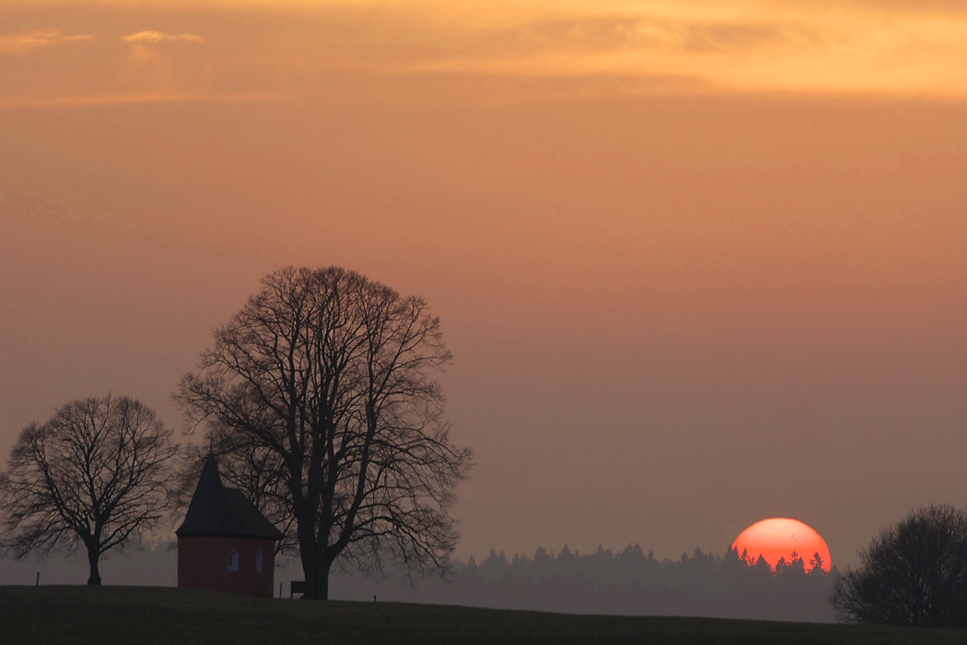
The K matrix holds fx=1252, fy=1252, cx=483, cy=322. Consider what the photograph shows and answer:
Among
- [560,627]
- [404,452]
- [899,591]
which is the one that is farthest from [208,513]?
[899,591]

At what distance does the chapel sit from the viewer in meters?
60.0

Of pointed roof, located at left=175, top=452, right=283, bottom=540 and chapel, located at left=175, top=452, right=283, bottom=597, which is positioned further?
pointed roof, located at left=175, top=452, right=283, bottom=540

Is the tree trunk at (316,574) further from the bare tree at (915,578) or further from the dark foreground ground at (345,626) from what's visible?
the bare tree at (915,578)

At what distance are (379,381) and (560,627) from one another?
63.3ft

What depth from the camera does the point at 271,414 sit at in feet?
188

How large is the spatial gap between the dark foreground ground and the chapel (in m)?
9.01

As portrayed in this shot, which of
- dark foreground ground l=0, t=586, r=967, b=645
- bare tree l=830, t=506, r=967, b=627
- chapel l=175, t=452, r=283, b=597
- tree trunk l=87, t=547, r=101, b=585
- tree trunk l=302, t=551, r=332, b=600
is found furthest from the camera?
bare tree l=830, t=506, r=967, b=627

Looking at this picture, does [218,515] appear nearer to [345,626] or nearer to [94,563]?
[94,563]

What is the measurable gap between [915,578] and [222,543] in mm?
48322

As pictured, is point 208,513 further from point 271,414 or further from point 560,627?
point 560,627

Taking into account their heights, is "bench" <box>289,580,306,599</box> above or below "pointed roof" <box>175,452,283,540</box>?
below

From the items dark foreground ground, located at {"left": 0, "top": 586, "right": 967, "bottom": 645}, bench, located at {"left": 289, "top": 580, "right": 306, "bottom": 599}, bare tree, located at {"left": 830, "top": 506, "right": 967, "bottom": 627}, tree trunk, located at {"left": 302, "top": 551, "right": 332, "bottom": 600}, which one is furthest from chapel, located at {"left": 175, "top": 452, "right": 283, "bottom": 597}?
bare tree, located at {"left": 830, "top": 506, "right": 967, "bottom": 627}

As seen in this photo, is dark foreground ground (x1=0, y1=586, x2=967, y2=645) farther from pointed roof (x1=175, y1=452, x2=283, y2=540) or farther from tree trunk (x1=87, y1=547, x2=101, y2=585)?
tree trunk (x1=87, y1=547, x2=101, y2=585)

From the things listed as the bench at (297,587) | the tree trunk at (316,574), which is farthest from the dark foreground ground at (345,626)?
the bench at (297,587)
